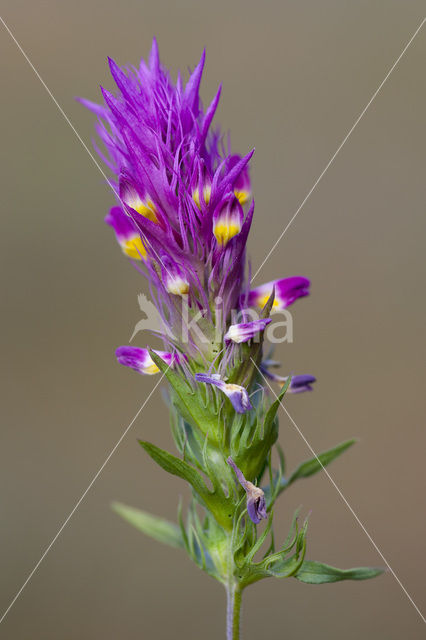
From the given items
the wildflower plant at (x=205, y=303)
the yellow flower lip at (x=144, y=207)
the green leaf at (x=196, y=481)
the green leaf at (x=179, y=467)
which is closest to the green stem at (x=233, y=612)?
the wildflower plant at (x=205, y=303)

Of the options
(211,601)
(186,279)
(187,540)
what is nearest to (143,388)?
(211,601)

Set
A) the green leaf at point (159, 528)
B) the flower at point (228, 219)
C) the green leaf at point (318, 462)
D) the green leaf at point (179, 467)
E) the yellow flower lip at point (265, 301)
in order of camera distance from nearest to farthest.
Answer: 1. the flower at point (228, 219)
2. the green leaf at point (179, 467)
3. the yellow flower lip at point (265, 301)
4. the green leaf at point (318, 462)
5. the green leaf at point (159, 528)

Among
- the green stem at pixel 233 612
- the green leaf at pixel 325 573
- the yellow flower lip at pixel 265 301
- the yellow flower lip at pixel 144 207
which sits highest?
the yellow flower lip at pixel 144 207

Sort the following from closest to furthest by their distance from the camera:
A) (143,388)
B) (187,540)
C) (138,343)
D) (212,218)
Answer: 1. (212,218)
2. (187,540)
3. (138,343)
4. (143,388)

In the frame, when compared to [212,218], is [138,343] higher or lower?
lower

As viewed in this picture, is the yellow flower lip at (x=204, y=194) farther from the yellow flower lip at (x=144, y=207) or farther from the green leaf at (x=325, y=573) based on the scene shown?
the green leaf at (x=325, y=573)

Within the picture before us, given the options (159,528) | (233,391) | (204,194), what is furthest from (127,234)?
(159,528)

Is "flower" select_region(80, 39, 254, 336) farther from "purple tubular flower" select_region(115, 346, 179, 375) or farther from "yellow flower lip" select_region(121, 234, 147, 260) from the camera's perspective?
"purple tubular flower" select_region(115, 346, 179, 375)

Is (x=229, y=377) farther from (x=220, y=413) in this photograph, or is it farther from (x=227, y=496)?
(x=227, y=496)
